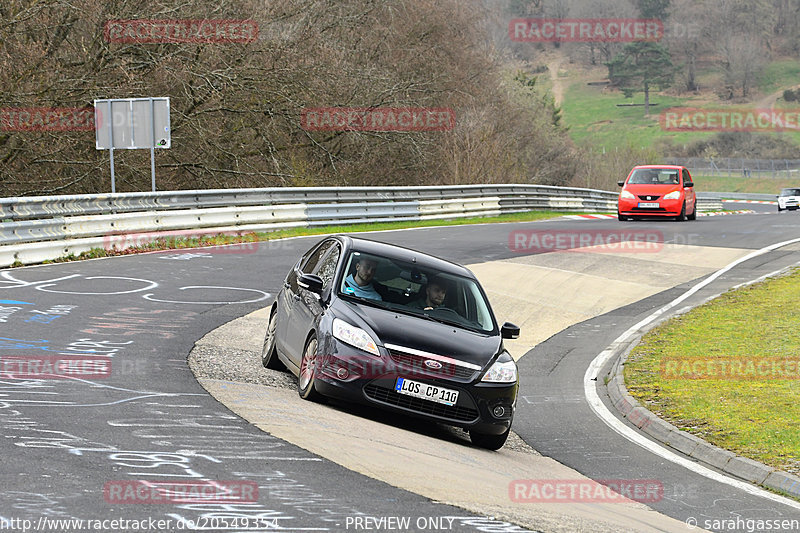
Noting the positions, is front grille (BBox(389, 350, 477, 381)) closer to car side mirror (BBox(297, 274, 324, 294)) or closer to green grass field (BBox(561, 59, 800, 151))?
car side mirror (BBox(297, 274, 324, 294))

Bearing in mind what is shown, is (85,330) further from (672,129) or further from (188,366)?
(672,129)

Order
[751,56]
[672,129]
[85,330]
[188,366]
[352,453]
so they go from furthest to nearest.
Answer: [751,56] < [672,129] < [85,330] < [188,366] < [352,453]

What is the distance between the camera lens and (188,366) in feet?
33.5

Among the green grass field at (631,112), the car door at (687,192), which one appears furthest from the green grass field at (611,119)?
the car door at (687,192)

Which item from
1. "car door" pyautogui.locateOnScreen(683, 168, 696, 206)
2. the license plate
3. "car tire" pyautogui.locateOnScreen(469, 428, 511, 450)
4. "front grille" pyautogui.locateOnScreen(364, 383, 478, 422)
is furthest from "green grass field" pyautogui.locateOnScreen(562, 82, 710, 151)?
the license plate

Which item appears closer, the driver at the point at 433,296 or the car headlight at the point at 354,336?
the car headlight at the point at 354,336

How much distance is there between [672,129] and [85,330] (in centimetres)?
13092

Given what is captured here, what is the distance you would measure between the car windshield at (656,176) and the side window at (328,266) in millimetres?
22298

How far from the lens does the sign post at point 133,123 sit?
22.2 metres

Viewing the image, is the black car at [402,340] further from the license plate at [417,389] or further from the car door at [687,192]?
the car door at [687,192]

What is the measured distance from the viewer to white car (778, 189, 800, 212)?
53.3 m

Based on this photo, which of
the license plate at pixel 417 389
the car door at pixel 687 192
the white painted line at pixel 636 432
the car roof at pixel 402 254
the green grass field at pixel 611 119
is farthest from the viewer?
the green grass field at pixel 611 119

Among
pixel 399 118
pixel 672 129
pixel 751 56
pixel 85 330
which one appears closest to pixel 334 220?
pixel 399 118

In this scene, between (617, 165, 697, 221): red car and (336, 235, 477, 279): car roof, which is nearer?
(336, 235, 477, 279): car roof
